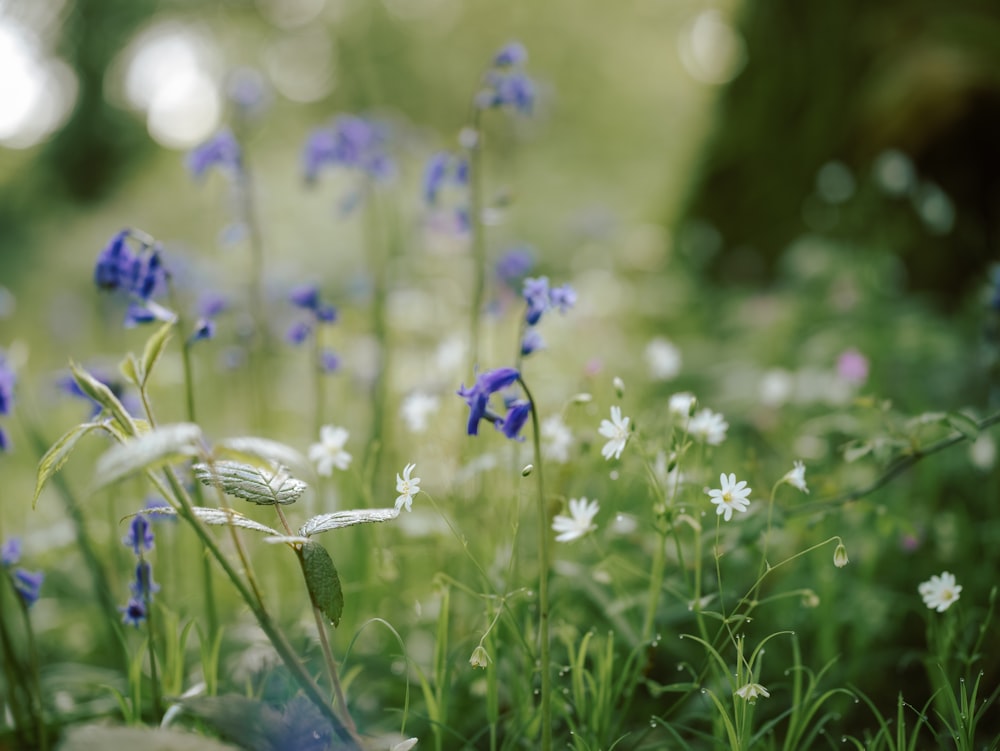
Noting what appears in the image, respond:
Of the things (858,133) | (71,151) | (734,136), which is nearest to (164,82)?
(71,151)

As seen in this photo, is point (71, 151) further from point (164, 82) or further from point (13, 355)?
point (13, 355)

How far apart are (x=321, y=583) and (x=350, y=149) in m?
1.21

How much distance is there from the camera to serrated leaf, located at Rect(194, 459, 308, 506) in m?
1.05

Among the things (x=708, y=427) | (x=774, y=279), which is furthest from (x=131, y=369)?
(x=774, y=279)

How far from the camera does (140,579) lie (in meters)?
1.22

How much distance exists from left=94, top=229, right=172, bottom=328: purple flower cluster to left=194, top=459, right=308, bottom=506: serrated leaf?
0.31 metres

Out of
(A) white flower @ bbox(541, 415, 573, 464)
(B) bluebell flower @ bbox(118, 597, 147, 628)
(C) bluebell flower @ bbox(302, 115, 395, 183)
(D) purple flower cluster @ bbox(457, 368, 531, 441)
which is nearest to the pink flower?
(A) white flower @ bbox(541, 415, 573, 464)

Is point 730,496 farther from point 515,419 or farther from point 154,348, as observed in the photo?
point 154,348

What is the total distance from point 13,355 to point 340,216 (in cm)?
82

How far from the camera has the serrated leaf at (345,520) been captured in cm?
102

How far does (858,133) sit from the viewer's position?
3871 mm

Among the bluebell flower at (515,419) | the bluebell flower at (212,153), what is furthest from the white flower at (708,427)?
the bluebell flower at (212,153)

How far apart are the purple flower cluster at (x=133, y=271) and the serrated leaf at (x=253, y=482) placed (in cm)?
31

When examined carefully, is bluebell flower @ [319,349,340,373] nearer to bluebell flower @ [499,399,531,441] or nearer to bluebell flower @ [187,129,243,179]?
bluebell flower @ [187,129,243,179]
